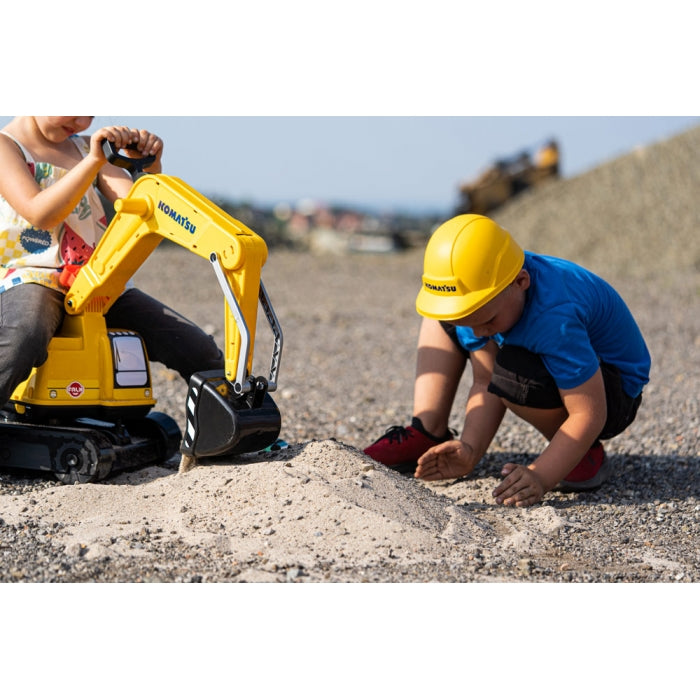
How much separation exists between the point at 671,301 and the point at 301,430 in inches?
291

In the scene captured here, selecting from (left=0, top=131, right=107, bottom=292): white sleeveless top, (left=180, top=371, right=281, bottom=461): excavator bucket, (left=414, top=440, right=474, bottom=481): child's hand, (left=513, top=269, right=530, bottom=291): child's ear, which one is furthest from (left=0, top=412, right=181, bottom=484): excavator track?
(left=513, top=269, right=530, bottom=291): child's ear

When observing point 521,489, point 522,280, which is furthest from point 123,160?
point 521,489

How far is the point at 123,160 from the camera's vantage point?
3.50 meters

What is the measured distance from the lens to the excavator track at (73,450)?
369cm

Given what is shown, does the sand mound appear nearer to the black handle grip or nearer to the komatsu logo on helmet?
the komatsu logo on helmet

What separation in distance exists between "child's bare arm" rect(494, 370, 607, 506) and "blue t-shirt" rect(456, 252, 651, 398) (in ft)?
0.23

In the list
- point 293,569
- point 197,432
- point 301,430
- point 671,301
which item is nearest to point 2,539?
point 197,432

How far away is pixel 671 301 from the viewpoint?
1105cm

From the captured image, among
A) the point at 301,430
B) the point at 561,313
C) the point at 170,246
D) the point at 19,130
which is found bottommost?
the point at 170,246

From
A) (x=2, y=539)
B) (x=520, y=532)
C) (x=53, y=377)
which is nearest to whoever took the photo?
(x=2, y=539)

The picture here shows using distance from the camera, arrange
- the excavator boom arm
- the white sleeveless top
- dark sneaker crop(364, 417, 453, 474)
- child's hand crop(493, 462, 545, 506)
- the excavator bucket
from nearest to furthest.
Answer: the excavator boom arm
the excavator bucket
child's hand crop(493, 462, 545, 506)
the white sleeveless top
dark sneaker crop(364, 417, 453, 474)

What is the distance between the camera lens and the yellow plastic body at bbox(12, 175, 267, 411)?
328 cm

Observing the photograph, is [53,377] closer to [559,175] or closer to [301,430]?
[301,430]

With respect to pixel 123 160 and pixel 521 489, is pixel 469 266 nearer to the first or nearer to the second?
pixel 521 489
